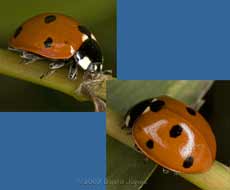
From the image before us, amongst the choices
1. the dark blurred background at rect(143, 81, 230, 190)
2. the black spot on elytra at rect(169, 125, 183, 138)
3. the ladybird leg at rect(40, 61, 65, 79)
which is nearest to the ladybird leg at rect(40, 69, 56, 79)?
the ladybird leg at rect(40, 61, 65, 79)

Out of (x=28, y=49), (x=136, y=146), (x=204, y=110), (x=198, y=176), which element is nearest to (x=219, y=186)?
(x=198, y=176)

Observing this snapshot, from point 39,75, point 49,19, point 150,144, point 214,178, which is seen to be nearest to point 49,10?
point 49,19

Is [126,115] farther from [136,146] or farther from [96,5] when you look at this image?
[96,5]

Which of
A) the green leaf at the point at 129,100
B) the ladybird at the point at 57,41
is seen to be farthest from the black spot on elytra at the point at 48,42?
the green leaf at the point at 129,100

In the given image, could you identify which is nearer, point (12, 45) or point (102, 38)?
point (12, 45)

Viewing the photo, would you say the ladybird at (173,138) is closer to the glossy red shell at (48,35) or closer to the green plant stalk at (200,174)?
the green plant stalk at (200,174)

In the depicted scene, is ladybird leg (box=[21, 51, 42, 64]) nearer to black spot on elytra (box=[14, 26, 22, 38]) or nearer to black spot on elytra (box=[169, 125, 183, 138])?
black spot on elytra (box=[14, 26, 22, 38])
